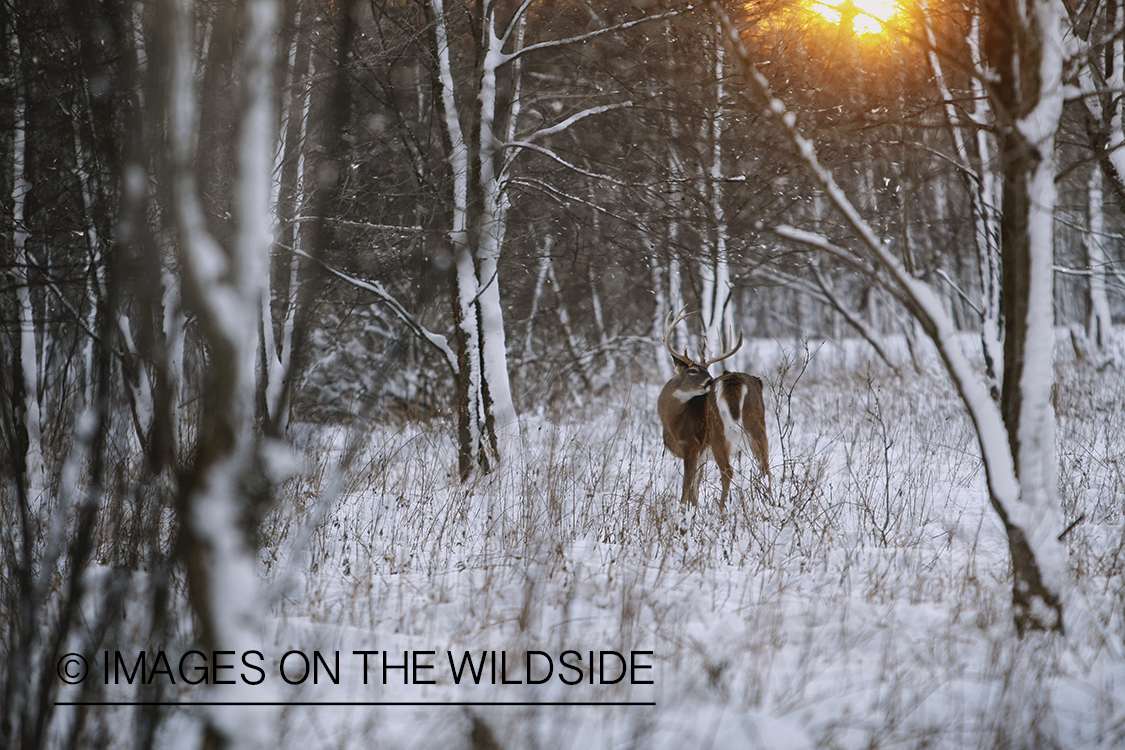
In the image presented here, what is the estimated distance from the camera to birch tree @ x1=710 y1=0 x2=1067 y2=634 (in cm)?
258

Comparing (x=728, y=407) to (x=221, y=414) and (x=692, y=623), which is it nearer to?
(x=692, y=623)

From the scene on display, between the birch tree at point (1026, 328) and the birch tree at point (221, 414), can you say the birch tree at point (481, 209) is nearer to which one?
the birch tree at point (1026, 328)

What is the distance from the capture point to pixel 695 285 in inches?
345

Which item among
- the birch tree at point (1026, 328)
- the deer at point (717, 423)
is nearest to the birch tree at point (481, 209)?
the deer at point (717, 423)

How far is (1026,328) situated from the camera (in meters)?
2.67

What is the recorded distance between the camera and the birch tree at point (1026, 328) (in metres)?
2.58

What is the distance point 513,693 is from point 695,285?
6.98 m

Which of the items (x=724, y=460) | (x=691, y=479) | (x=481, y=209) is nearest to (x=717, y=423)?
(x=724, y=460)

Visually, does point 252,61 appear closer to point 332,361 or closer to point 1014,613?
point 1014,613

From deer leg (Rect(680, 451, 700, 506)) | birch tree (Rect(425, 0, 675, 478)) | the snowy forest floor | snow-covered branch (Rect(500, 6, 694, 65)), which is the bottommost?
the snowy forest floor

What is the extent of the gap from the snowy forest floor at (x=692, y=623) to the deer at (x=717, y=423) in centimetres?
37

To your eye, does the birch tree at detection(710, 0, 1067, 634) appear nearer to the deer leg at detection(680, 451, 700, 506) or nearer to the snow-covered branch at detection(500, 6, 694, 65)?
the deer leg at detection(680, 451, 700, 506)

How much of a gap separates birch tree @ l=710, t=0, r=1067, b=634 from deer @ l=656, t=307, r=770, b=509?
2444 mm

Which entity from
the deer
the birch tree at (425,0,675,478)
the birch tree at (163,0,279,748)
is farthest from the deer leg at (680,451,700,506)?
the birch tree at (163,0,279,748)
